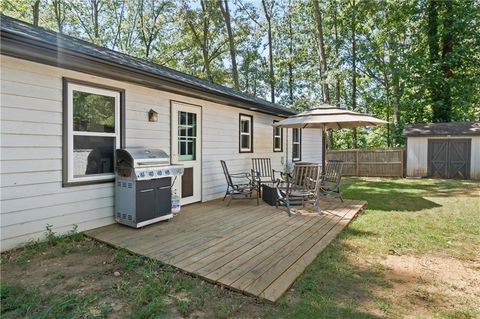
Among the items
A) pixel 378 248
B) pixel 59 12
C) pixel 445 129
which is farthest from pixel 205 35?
pixel 378 248

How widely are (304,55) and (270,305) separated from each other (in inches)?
825

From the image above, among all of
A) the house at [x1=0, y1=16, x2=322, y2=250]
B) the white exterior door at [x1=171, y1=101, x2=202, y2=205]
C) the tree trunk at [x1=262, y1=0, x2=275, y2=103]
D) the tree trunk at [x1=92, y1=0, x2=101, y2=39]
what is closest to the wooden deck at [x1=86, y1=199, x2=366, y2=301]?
the white exterior door at [x1=171, y1=101, x2=202, y2=205]

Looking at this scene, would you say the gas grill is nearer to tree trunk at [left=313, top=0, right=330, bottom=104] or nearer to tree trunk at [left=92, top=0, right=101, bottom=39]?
tree trunk at [left=313, top=0, right=330, bottom=104]

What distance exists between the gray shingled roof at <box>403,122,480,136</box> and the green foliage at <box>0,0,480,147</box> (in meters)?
2.75

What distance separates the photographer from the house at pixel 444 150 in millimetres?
11844

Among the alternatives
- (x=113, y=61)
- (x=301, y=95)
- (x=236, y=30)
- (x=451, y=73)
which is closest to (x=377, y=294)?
(x=113, y=61)

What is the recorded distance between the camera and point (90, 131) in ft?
14.1

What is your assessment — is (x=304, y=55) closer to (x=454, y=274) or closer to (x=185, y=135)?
(x=185, y=135)

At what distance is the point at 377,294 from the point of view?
2.67 metres

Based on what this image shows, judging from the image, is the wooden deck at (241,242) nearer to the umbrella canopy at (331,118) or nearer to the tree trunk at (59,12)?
the umbrella canopy at (331,118)

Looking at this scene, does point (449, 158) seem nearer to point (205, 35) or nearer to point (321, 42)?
point (321, 42)

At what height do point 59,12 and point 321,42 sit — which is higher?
point 59,12

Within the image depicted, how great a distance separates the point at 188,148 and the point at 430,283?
4.79m

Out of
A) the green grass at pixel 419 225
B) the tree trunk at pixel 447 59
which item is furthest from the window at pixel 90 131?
the tree trunk at pixel 447 59
